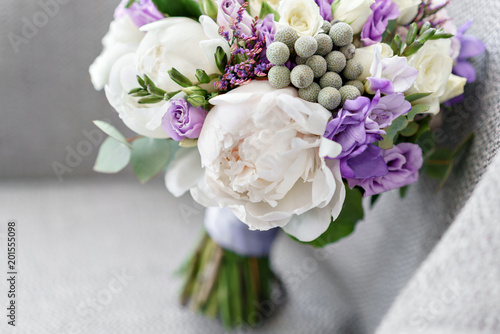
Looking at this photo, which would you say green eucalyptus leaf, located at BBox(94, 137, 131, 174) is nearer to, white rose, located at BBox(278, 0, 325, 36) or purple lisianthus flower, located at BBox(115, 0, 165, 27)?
purple lisianthus flower, located at BBox(115, 0, 165, 27)

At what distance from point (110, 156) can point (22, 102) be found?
0.47 m

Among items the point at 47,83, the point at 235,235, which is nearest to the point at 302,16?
the point at 235,235

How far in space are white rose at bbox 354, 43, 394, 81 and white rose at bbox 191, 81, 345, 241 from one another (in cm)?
6

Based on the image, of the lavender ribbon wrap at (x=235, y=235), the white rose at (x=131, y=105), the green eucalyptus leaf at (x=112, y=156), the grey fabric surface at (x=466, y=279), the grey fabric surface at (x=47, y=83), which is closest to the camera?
the grey fabric surface at (x=466, y=279)

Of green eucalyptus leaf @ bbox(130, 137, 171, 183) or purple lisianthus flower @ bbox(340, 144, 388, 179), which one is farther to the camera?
green eucalyptus leaf @ bbox(130, 137, 171, 183)

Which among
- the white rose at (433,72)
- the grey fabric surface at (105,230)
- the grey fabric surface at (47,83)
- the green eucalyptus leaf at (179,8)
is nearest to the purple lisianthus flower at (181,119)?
the green eucalyptus leaf at (179,8)

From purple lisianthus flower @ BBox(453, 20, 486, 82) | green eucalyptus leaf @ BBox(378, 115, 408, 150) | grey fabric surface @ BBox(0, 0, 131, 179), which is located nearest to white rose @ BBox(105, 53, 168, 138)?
green eucalyptus leaf @ BBox(378, 115, 408, 150)

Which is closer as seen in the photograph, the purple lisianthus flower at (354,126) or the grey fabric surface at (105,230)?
the purple lisianthus flower at (354,126)

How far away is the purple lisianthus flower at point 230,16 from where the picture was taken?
367mm

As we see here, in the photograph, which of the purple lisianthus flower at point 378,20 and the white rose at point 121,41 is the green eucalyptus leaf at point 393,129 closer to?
the purple lisianthus flower at point 378,20

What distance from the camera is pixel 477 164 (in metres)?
0.46

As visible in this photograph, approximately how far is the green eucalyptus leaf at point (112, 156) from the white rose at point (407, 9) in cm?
35

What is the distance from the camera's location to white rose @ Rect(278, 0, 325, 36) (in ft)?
1.17

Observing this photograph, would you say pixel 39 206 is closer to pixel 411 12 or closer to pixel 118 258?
pixel 118 258
